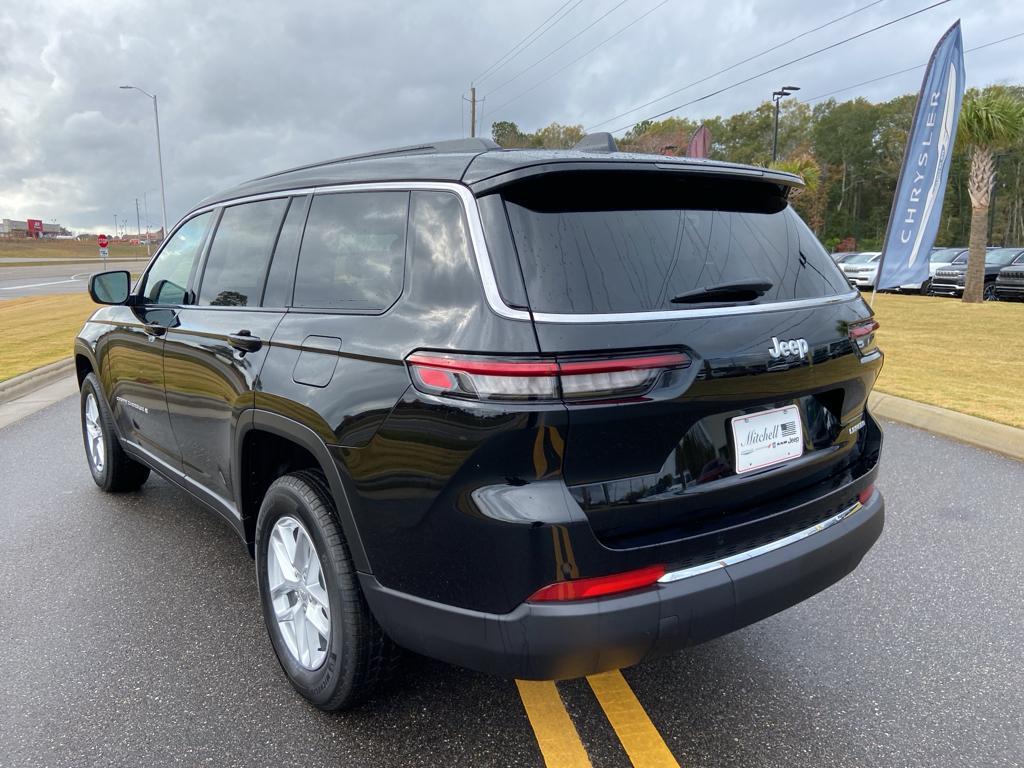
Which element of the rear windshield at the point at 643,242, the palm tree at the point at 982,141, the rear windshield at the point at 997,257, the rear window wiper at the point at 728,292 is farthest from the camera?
the rear windshield at the point at 997,257

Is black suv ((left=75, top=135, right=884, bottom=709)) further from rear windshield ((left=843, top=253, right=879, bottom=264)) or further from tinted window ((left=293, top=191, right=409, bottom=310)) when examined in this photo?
rear windshield ((left=843, top=253, right=879, bottom=264))

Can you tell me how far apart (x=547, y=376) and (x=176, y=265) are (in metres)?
2.87

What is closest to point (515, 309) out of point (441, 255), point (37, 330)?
point (441, 255)

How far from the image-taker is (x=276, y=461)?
2.92 metres

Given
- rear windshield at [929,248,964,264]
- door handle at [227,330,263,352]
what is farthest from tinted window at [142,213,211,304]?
rear windshield at [929,248,964,264]

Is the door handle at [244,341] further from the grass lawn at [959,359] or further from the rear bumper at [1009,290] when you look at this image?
the rear bumper at [1009,290]

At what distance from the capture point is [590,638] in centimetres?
190

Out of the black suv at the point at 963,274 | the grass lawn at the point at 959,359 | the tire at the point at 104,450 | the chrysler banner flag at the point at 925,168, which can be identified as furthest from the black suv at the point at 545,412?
the black suv at the point at 963,274

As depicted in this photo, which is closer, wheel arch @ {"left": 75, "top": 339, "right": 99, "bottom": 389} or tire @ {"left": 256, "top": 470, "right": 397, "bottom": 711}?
tire @ {"left": 256, "top": 470, "right": 397, "bottom": 711}

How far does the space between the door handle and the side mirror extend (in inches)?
62.2

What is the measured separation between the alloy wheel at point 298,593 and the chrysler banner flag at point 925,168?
980cm

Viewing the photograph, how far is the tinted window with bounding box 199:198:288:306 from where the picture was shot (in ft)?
9.94

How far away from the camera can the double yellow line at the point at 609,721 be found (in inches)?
90.7

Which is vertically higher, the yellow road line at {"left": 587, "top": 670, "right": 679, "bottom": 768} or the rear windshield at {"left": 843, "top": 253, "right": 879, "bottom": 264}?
the rear windshield at {"left": 843, "top": 253, "right": 879, "bottom": 264}
